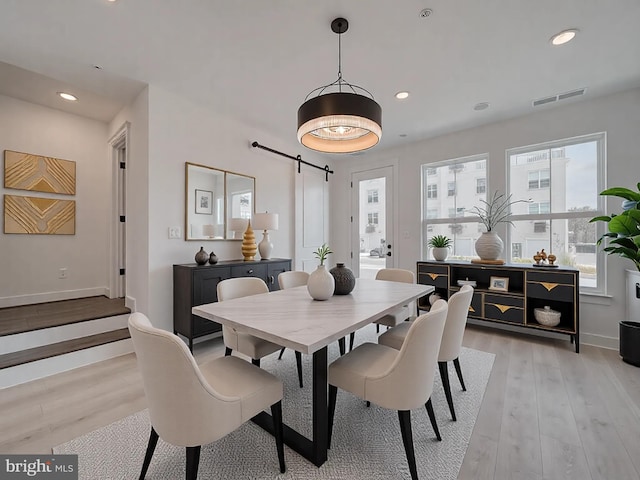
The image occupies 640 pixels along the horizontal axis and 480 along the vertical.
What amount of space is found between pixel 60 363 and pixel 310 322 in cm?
255

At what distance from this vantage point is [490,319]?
339 centimetres

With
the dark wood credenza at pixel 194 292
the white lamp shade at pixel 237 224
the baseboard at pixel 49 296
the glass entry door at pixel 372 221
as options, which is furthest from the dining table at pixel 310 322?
the baseboard at pixel 49 296

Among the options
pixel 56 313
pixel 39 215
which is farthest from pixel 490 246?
pixel 39 215

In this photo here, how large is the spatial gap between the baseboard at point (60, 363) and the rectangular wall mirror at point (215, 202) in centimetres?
130

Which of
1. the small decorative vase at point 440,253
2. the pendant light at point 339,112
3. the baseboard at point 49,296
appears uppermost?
the pendant light at point 339,112

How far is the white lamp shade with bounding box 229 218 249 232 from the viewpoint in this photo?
3.59m

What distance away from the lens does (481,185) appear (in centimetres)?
396

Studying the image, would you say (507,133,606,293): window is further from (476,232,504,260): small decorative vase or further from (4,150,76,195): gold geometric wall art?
(4,150,76,195): gold geometric wall art

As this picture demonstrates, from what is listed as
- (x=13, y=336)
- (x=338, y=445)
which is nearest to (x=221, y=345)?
(x=13, y=336)

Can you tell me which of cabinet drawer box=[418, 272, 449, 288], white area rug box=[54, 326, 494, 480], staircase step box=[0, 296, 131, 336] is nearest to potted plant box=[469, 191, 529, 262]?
cabinet drawer box=[418, 272, 449, 288]

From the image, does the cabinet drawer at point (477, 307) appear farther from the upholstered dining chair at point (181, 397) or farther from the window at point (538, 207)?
the upholstered dining chair at point (181, 397)

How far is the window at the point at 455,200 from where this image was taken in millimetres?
4023

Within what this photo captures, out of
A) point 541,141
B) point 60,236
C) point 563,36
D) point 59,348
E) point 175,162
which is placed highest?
point 563,36

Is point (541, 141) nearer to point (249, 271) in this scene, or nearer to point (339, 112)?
point (339, 112)
